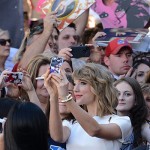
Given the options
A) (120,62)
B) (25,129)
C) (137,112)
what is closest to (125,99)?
(137,112)

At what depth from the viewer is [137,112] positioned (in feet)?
18.7

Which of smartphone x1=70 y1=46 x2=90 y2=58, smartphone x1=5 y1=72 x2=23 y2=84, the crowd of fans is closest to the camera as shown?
the crowd of fans

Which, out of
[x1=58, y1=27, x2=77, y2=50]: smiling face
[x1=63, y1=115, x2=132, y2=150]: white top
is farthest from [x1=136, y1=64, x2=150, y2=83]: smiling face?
[x1=63, y1=115, x2=132, y2=150]: white top

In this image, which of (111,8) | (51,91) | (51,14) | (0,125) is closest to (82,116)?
(51,91)

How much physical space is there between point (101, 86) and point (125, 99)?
0.94 m

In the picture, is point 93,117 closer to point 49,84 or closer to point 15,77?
point 49,84

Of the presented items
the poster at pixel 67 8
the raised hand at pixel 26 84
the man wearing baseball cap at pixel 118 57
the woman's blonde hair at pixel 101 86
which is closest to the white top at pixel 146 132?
the woman's blonde hair at pixel 101 86

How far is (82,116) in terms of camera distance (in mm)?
4617

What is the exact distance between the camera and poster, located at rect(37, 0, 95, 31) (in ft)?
23.0

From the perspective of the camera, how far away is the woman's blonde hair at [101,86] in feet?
16.1

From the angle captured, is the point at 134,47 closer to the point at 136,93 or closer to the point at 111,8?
the point at 111,8

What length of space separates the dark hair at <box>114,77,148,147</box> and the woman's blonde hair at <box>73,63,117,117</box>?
2.01ft

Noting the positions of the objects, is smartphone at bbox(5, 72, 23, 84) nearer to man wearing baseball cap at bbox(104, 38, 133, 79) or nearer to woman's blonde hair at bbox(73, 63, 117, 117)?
woman's blonde hair at bbox(73, 63, 117, 117)

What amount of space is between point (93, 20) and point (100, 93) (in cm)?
368
